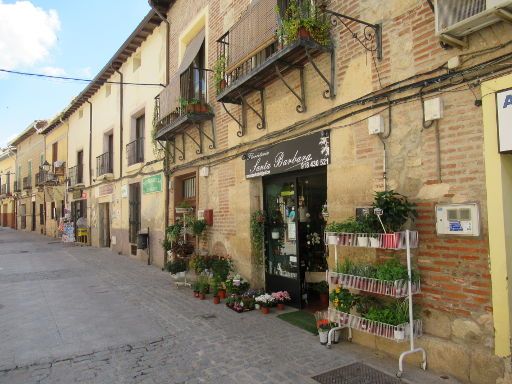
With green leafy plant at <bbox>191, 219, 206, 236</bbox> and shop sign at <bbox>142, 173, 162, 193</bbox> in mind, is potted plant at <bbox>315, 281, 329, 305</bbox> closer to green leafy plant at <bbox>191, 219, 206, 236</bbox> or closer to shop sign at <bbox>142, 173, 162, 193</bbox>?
green leafy plant at <bbox>191, 219, 206, 236</bbox>

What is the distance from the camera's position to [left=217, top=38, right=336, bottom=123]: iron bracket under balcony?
17.9 ft

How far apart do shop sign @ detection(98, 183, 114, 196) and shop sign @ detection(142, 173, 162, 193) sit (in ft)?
12.5

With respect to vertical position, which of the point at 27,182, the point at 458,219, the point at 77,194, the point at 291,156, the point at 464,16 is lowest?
the point at 458,219

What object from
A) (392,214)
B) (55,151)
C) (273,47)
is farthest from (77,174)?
(392,214)

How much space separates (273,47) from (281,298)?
13.5 ft

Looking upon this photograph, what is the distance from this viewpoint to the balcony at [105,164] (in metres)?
16.7

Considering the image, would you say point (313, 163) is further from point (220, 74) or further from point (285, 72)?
point (220, 74)

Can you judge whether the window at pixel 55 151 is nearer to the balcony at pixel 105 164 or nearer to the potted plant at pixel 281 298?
the balcony at pixel 105 164

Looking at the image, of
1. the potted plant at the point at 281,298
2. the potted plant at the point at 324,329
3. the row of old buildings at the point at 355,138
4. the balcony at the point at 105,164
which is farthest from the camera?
the balcony at the point at 105,164

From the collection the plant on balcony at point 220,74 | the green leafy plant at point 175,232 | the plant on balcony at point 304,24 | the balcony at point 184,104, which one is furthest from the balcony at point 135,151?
the plant on balcony at point 304,24

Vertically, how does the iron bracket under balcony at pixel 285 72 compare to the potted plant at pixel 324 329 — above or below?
above

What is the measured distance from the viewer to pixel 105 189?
17.1 m

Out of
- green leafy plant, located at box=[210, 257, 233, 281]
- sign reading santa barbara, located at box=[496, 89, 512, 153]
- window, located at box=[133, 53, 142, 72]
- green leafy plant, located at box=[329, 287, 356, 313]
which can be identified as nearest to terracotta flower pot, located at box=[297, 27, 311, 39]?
sign reading santa barbara, located at box=[496, 89, 512, 153]

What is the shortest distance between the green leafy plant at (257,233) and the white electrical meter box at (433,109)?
12.3 feet
